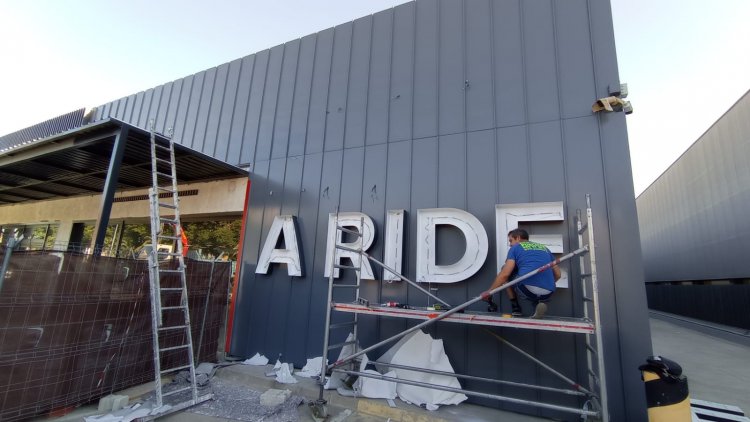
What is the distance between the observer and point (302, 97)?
7.48 metres

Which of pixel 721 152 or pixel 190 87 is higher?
pixel 721 152

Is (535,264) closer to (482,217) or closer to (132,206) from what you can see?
(482,217)

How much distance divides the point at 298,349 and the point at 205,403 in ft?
5.79

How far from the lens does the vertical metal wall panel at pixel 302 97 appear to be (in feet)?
23.8

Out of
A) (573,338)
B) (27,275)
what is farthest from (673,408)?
(27,275)

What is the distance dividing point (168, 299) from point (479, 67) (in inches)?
253

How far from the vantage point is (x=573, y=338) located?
4297 mm

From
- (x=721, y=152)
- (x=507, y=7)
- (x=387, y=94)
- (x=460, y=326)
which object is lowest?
(x=460, y=326)

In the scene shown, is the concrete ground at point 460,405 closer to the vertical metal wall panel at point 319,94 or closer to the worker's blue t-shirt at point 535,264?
the worker's blue t-shirt at point 535,264

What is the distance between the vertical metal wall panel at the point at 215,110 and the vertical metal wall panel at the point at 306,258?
339 cm

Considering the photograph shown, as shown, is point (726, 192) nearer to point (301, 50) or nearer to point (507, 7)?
point (507, 7)

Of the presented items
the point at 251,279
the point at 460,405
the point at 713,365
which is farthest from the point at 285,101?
the point at 713,365

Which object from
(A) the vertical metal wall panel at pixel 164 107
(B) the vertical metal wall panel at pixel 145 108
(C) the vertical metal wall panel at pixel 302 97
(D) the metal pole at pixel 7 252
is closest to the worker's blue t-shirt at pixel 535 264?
(C) the vertical metal wall panel at pixel 302 97

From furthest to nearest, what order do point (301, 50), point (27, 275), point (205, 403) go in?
point (301, 50)
point (205, 403)
point (27, 275)
